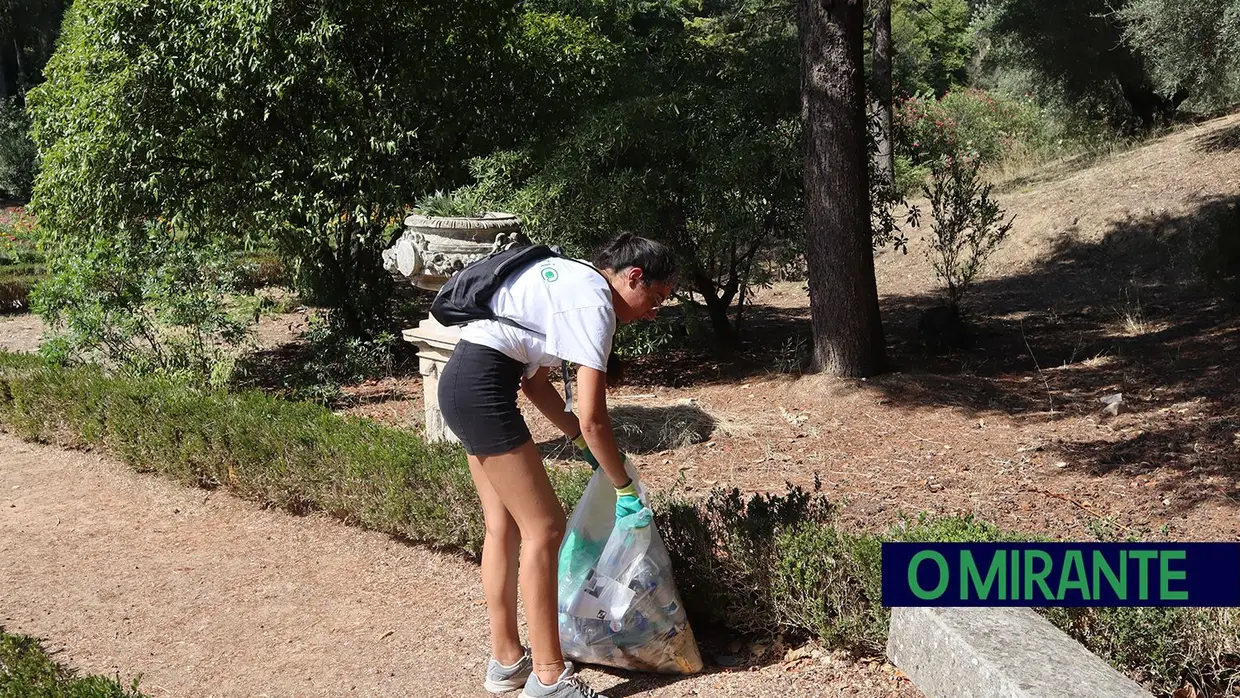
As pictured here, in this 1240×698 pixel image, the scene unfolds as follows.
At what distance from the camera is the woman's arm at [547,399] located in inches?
133

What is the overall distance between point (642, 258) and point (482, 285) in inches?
18.2

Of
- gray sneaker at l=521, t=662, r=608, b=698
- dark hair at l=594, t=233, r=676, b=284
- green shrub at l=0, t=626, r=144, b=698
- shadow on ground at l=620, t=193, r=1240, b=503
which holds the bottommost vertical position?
green shrub at l=0, t=626, r=144, b=698

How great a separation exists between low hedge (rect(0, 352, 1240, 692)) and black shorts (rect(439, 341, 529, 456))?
102 centimetres

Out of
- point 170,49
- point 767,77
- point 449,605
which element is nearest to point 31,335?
point 170,49

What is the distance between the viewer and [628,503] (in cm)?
324

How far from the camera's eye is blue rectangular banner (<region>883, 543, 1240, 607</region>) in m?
3.27

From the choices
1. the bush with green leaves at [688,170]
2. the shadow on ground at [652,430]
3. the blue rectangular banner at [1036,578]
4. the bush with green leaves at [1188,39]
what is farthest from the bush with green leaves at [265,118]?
the bush with green leaves at [1188,39]

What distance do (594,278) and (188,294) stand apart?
5.41 m

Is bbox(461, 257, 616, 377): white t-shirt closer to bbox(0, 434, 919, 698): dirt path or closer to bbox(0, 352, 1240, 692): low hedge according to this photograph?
bbox(0, 352, 1240, 692): low hedge

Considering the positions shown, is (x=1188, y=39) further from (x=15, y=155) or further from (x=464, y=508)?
(x=15, y=155)

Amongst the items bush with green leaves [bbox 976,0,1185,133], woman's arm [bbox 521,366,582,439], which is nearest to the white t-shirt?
woman's arm [bbox 521,366,582,439]

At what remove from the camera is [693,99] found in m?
8.19

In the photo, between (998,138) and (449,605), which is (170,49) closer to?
Answer: (449,605)

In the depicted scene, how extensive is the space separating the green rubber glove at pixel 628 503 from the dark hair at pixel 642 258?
617mm
